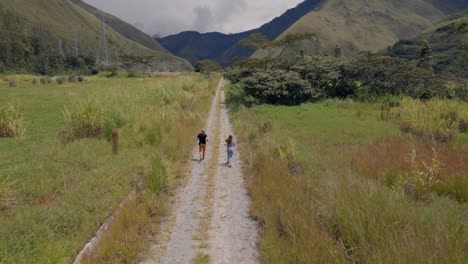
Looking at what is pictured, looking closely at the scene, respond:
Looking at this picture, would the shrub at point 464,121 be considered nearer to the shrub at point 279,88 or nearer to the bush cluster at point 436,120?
the bush cluster at point 436,120

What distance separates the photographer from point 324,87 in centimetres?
3547

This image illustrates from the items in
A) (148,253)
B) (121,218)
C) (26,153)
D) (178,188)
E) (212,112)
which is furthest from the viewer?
(212,112)

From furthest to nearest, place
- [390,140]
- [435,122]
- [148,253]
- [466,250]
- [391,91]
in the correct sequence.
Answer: [391,91], [435,122], [390,140], [148,253], [466,250]

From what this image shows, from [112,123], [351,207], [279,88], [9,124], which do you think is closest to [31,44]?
[279,88]

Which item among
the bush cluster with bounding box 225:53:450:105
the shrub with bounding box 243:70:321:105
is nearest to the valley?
the shrub with bounding box 243:70:321:105

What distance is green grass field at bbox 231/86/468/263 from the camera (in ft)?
14.0

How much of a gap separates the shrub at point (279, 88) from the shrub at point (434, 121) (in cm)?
1370

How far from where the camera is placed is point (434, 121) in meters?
16.6

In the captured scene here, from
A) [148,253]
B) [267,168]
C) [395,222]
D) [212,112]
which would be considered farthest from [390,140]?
[212,112]

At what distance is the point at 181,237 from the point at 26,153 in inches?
301

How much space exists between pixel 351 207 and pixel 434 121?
1406 centimetres

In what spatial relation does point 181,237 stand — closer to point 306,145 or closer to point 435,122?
point 306,145

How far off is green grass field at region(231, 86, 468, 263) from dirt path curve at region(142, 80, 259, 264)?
1.38 ft

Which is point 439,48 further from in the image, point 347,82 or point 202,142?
point 202,142
